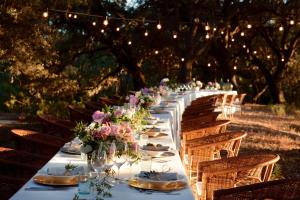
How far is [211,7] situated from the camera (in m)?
21.0

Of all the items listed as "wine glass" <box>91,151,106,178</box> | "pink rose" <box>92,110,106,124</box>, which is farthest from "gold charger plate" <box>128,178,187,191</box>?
"pink rose" <box>92,110,106,124</box>

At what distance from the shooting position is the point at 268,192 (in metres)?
3.59

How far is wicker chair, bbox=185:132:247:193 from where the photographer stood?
605 cm

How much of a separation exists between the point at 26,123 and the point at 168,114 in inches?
322

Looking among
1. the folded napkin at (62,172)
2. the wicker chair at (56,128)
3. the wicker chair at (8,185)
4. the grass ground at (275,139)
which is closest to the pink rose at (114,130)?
the folded napkin at (62,172)

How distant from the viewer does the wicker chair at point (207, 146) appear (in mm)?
6055

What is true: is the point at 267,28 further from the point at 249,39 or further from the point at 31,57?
the point at 31,57

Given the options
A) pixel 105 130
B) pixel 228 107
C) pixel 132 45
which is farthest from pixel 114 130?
pixel 132 45

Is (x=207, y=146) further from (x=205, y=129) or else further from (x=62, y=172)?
(x=62, y=172)

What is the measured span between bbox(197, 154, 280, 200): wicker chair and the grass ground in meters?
2.85

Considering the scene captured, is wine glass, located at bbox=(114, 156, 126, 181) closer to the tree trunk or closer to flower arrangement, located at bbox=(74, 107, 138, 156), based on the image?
flower arrangement, located at bbox=(74, 107, 138, 156)

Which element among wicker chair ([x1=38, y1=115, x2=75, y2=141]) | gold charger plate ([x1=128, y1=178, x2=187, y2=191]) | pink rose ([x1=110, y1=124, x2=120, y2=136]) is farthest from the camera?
wicker chair ([x1=38, y1=115, x2=75, y2=141])

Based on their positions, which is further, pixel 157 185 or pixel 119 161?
pixel 119 161

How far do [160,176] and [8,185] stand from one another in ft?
5.03
